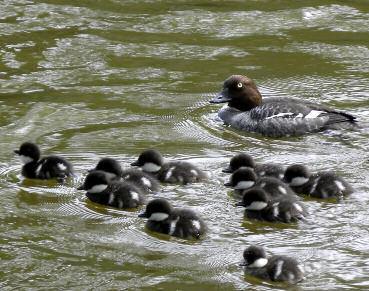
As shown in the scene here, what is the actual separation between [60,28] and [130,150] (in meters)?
3.79

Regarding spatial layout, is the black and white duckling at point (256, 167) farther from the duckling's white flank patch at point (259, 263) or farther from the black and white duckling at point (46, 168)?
the duckling's white flank patch at point (259, 263)

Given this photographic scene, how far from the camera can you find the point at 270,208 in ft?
25.3

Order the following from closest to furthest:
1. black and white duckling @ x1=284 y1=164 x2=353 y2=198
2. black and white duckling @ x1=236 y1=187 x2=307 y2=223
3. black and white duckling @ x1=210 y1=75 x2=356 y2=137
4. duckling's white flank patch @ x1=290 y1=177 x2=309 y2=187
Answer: black and white duckling @ x1=236 y1=187 x2=307 y2=223
black and white duckling @ x1=284 y1=164 x2=353 y2=198
duckling's white flank patch @ x1=290 y1=177 x2=309 y2=187
black and white duckling @ x1=210 y1=75 x2=356 y2=137

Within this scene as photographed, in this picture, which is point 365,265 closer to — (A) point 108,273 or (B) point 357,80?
(A) point 108,273

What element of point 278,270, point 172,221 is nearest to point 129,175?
point 172,221

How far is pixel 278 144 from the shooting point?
9.61 metres

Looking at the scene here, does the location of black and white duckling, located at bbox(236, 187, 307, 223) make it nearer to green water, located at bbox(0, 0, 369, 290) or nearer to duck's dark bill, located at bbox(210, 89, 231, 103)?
green water, located at bbox(0, 0, 369, 290)

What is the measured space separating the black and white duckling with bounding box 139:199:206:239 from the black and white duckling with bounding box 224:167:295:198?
68 cm

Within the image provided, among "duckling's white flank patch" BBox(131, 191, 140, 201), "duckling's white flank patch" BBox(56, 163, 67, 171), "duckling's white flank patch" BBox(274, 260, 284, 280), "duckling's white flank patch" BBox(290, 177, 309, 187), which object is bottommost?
"duckling's white flank patch" BBox(274, 260, 284, 280)

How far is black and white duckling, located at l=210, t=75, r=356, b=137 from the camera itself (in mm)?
9797

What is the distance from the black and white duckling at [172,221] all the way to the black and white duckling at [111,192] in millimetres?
391

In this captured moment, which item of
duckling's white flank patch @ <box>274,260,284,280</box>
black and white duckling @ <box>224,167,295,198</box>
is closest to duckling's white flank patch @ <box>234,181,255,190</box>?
black and white duckling @ <box>224,167,295,198</box>

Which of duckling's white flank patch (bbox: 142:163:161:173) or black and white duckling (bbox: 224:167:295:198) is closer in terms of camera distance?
black and white duckling (bbox: 224:167:295:198)

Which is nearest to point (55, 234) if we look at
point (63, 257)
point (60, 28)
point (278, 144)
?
point (63, 257)
